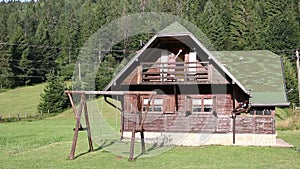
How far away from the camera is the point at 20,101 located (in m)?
61.7

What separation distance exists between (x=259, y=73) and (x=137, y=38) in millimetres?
34513

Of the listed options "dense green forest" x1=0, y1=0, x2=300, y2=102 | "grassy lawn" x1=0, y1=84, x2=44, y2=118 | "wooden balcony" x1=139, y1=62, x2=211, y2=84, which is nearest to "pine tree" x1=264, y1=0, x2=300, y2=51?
"dense green forest" x1=0, y1=0, x2=300, y2=102

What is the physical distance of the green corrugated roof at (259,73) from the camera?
2189cm

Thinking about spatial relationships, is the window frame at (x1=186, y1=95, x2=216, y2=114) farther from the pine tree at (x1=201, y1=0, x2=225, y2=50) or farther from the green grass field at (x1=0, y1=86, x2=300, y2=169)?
the pine tree at (x1=201, y1=0, x2=225, y2=50)

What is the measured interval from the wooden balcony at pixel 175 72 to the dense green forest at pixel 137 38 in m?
28.9

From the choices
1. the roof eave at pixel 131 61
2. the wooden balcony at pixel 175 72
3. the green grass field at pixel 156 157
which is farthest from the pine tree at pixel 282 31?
the roof eave at pixel 131 61

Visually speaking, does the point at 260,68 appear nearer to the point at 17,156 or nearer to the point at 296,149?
the point at 296,149

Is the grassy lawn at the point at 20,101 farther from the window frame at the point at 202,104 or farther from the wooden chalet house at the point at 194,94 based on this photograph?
the window frame at the point at 202,104

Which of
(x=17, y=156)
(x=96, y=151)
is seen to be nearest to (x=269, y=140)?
(x=96, y=151)

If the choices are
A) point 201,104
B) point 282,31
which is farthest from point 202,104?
point 282,31

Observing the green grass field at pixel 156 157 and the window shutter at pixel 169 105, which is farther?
the window shutter at pixel 169 105

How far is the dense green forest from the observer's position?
60375 mm

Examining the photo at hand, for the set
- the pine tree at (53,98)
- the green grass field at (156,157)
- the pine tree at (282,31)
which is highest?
the pine tree at (282,31)

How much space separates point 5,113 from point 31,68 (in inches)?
966
